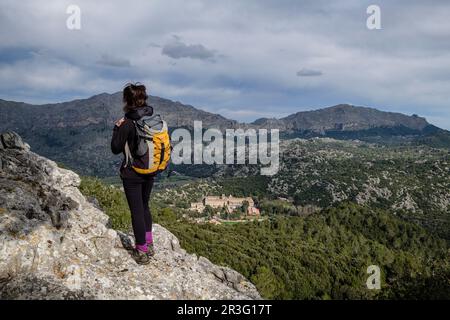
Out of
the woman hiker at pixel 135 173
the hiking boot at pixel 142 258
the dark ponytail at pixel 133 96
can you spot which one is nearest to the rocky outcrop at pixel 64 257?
the hiking boot at pixel 142 258

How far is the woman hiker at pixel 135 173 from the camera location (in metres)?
10.9

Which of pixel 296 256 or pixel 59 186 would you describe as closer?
pixel 59 186

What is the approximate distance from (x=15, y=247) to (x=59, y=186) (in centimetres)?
814

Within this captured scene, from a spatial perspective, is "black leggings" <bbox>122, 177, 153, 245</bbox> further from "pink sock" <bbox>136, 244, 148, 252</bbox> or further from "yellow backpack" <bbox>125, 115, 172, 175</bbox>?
"yellow backpack" <bbox>125, 115, 172, 175</bbox>

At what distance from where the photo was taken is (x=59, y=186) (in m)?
18.8

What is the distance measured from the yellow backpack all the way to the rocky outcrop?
10.6 ft

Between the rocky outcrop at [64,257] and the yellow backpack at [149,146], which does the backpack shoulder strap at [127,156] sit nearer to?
the yellow backpack at [149,146]

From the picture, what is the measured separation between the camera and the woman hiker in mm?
10883

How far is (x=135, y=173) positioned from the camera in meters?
11.4

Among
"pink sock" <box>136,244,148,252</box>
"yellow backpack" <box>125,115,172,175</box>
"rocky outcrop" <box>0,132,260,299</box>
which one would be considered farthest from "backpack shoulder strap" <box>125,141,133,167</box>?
"rocky outcrop" <box>0,132,260,299</box>
